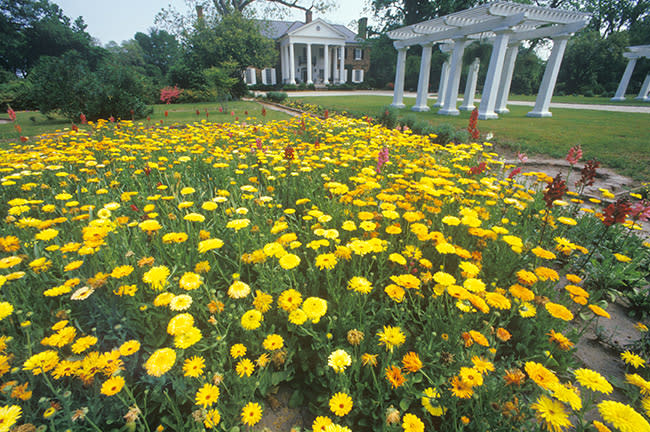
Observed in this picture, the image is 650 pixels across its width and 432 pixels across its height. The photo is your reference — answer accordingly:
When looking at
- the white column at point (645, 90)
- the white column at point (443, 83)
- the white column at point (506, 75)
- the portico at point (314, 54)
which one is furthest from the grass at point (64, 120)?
the white column at point (645, 90)

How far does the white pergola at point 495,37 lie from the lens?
9969 mm

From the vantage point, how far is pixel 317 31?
128 feet

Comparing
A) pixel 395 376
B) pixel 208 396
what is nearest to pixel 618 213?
pixel 395 376

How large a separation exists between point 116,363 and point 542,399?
1696 mm

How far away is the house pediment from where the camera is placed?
37.8 metres

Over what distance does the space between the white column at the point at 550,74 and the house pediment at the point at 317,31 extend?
3368 cm

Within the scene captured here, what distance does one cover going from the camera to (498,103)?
14.1m

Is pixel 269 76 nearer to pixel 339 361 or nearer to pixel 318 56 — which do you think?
pixel 318 56

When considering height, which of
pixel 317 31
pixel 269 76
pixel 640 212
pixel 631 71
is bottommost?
pixel 640 212

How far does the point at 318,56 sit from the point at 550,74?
39.0 meters

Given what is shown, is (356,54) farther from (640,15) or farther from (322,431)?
(322,431)

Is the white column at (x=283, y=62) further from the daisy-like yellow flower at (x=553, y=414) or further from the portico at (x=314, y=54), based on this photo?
the daisy-like yellow flower at (x=553, y=414)

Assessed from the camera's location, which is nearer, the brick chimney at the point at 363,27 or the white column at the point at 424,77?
the white column at the point at 424,77

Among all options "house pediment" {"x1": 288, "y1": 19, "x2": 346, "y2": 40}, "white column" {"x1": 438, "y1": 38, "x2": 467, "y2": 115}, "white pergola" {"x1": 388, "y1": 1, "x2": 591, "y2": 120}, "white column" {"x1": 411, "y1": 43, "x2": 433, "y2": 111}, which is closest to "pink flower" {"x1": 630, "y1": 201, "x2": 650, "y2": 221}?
"white pergola" {"x1": 388, "y1": 1, "x2": 591, "y2": 120}
